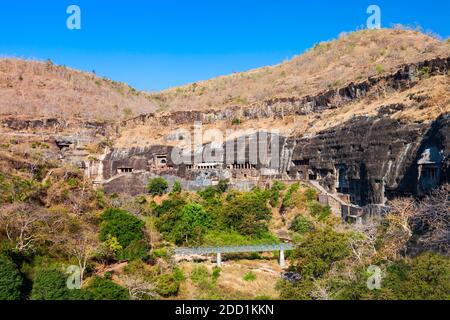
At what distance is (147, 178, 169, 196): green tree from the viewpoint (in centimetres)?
4416

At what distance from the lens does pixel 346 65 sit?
7525 centimetres

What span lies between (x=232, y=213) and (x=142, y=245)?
26.3ft

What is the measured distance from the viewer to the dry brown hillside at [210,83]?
7162cm

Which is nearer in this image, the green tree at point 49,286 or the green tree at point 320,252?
the green tree at point 49,286

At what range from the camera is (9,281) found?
19.3 meters

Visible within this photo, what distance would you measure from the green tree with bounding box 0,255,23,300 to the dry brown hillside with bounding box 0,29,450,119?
50.1 meters

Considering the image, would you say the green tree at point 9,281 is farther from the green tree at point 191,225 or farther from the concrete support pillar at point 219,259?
the green tree at point 191,225

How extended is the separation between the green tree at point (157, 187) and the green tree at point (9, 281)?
24.3 metres

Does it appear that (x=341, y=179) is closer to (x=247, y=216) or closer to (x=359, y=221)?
(x=359, y=221)

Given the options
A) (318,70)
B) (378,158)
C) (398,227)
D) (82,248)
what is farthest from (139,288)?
(318,70)

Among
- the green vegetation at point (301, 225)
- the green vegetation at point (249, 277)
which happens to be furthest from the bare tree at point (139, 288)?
the green vegetation at point (301, 225)

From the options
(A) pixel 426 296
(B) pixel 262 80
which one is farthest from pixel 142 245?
(B) pixel 262 80

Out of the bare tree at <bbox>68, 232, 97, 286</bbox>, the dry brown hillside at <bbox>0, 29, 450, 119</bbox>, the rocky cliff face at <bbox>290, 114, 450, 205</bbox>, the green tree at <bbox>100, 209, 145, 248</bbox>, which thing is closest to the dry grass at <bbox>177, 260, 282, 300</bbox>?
the green tree at <bbox>100, 209, 145, 248</bbox>

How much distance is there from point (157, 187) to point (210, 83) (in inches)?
2457
